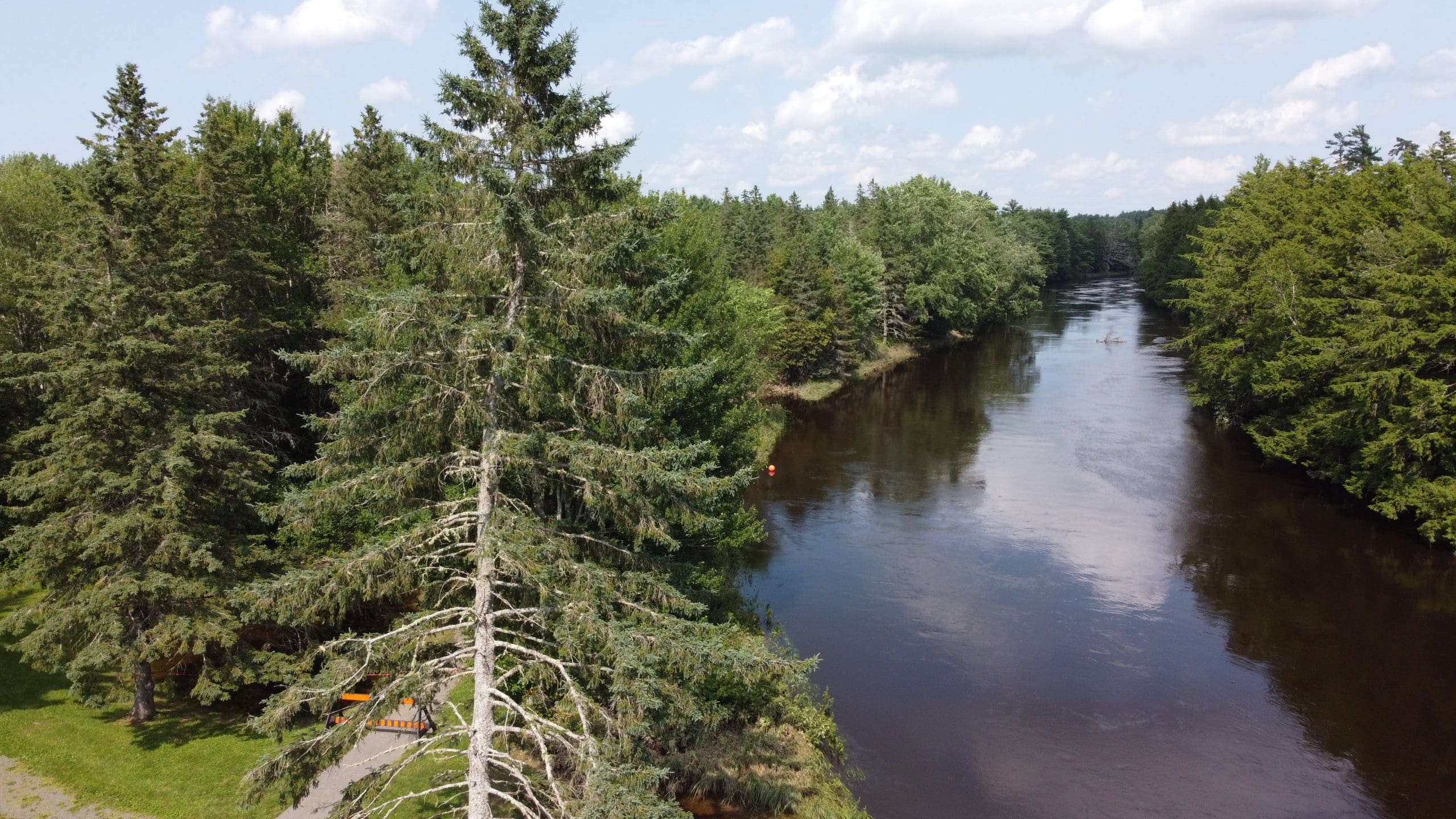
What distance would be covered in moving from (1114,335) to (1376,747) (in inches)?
2449

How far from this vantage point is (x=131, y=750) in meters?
16.9

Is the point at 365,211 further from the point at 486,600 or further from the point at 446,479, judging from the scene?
the point at 486,600

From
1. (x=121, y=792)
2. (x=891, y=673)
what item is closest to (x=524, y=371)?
(x=121, y=792)

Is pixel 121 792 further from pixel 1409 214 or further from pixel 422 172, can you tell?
pixel 1409 214

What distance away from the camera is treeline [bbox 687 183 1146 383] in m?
57.1

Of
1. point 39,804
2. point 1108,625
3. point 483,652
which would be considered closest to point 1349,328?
point 1108,625

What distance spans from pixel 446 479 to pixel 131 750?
1007 centimetres

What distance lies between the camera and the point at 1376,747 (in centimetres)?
2006

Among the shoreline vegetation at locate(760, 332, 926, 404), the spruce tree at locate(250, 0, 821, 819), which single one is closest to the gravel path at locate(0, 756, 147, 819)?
the spruce tree at locate(250, 0, 821, 819)

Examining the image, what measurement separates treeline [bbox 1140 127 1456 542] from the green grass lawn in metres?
36.3

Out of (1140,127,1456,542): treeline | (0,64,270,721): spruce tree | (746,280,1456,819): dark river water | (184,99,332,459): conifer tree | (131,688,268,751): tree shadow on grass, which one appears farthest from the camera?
(1140,127,1456,542): treeline

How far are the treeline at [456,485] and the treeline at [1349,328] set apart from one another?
24489mm

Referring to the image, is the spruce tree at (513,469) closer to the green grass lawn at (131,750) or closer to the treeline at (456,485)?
the treeline at (456,485)

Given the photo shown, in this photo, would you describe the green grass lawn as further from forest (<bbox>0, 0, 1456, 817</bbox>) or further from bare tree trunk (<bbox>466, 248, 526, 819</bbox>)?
bare tree trunk (<bbox>466, 248, 526, 819</bbox>)
